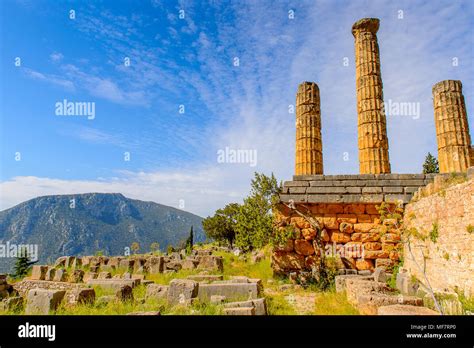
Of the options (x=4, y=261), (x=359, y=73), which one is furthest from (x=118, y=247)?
(x=359, y=73)

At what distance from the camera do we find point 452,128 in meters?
13.3

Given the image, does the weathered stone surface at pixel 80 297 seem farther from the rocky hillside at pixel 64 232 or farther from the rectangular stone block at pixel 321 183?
the rocky hillside at pixel 64 232

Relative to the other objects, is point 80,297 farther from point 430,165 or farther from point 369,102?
point 430,165

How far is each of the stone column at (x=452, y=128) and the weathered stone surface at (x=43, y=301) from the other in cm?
1430

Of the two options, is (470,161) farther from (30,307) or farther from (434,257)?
(30,307)

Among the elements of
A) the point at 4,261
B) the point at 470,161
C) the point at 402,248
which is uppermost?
the point at 470,161

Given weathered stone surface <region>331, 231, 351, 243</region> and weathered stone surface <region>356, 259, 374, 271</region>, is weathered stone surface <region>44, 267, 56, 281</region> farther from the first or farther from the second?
weathered stone surface <region>356, 259, 374, 271</region>

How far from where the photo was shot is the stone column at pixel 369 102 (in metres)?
14.0

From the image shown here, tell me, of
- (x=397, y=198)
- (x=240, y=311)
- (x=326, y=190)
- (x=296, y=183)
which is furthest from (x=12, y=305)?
(x=397, y=198)

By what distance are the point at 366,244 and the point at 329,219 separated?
57.6 inches

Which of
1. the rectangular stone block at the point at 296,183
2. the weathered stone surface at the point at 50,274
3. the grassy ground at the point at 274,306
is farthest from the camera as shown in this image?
the weathered stone surface at the point at 50,274

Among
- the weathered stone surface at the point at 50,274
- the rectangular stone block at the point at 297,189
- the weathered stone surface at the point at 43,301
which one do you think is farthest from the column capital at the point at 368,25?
the weathered stone surface at the point at 50,274

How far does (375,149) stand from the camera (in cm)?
1408
